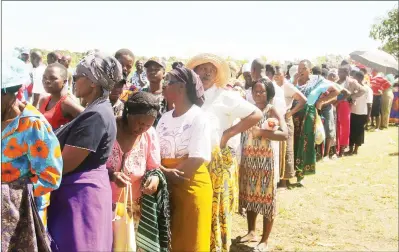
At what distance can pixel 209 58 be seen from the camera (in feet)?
12.4

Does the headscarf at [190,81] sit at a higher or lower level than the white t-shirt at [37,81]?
higher

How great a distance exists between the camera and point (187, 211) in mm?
3209

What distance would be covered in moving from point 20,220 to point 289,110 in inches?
210

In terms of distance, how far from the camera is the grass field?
508 centimetres

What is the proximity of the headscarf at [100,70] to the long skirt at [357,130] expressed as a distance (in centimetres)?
880

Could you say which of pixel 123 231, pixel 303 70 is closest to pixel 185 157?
pixel 123 231

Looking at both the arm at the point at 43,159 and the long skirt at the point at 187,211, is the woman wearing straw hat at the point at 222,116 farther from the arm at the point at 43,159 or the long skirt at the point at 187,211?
the arm at the point at 43,159

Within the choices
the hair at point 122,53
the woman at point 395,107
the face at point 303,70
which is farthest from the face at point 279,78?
the woman at point 395,107

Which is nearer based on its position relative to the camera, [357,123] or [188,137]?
[188,137]

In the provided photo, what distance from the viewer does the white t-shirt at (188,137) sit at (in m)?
3.11

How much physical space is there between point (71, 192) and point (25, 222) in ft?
0.99

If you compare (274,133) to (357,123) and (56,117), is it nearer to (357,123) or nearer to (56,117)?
(56,117)

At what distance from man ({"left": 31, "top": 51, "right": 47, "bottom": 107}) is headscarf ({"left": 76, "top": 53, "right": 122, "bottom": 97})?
119 inches

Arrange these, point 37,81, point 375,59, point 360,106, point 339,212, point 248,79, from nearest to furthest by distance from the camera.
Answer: point 339,212, point 37,81, point 248,79, point 360,106, point 375,59
